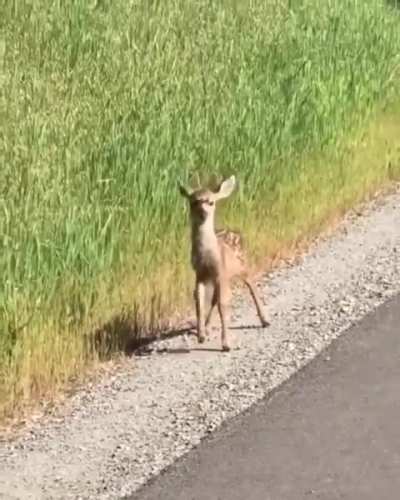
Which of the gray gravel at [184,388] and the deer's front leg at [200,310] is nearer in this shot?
the gray gravel at [184,388]

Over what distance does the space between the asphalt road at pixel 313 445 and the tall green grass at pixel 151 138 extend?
99 cm

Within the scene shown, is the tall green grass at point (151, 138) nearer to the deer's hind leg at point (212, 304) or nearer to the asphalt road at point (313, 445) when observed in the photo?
the deer's hind leg at point (212, 304)

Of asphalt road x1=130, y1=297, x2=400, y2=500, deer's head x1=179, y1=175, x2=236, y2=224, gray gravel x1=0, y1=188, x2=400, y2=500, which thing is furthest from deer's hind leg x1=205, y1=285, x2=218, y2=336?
asphalt road x1=130, y1=297, x2=400, y2=500

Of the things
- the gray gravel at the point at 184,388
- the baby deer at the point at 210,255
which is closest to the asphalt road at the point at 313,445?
the gray gravel at the point at 184,388

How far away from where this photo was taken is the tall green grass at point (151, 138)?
Result: 7117 mm

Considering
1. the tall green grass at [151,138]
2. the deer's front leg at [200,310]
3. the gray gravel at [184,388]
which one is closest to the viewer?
the gray gravel at [184,388]

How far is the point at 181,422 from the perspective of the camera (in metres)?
6.29

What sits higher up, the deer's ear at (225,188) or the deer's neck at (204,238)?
the deer's ear at (225,188)

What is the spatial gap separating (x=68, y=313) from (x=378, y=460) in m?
1.80

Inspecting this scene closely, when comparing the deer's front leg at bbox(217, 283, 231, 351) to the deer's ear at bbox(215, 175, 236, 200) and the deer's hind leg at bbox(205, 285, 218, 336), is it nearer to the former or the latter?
the deer's hind leg at bbox(205, 285, 218, 336)

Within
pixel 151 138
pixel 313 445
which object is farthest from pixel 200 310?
pixel 151 138

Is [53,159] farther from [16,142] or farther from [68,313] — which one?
[68,313]

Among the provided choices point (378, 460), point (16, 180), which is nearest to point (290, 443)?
point (378, 460)

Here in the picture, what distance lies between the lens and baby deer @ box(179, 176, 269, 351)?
7.18 metres
